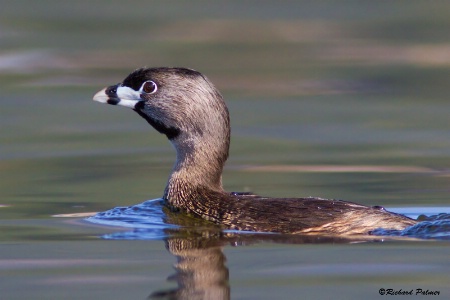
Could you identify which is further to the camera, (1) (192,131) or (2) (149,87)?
(2) (149,87)

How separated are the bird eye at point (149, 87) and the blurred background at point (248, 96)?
1.31 metres

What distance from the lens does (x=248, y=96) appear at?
20828mm

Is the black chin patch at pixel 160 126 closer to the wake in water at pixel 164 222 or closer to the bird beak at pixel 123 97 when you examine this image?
the bird beak at pixel 123 97

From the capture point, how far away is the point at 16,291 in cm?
965

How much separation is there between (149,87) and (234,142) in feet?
16.0

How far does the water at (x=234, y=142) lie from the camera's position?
10109mm

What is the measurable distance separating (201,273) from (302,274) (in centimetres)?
79

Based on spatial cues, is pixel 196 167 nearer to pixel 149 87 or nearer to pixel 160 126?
pixel 160 126

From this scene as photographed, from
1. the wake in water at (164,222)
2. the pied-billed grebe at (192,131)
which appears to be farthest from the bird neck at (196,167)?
the wake in water at (164,222)

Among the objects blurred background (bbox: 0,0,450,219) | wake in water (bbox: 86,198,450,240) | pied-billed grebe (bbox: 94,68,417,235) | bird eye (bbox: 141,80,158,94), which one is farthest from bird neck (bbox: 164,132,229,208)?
blurred background (bbox: 0,0,450,219)

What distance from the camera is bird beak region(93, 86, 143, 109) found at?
12867 millimetres

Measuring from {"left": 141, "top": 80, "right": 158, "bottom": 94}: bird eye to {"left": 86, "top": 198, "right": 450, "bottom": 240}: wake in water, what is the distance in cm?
115

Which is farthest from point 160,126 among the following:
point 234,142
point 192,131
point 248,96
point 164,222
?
point 248,96

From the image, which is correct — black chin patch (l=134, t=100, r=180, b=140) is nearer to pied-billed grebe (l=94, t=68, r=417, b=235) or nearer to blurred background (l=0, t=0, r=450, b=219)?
pied-billed grebe (l=94, t=68, r=417, b=235)
